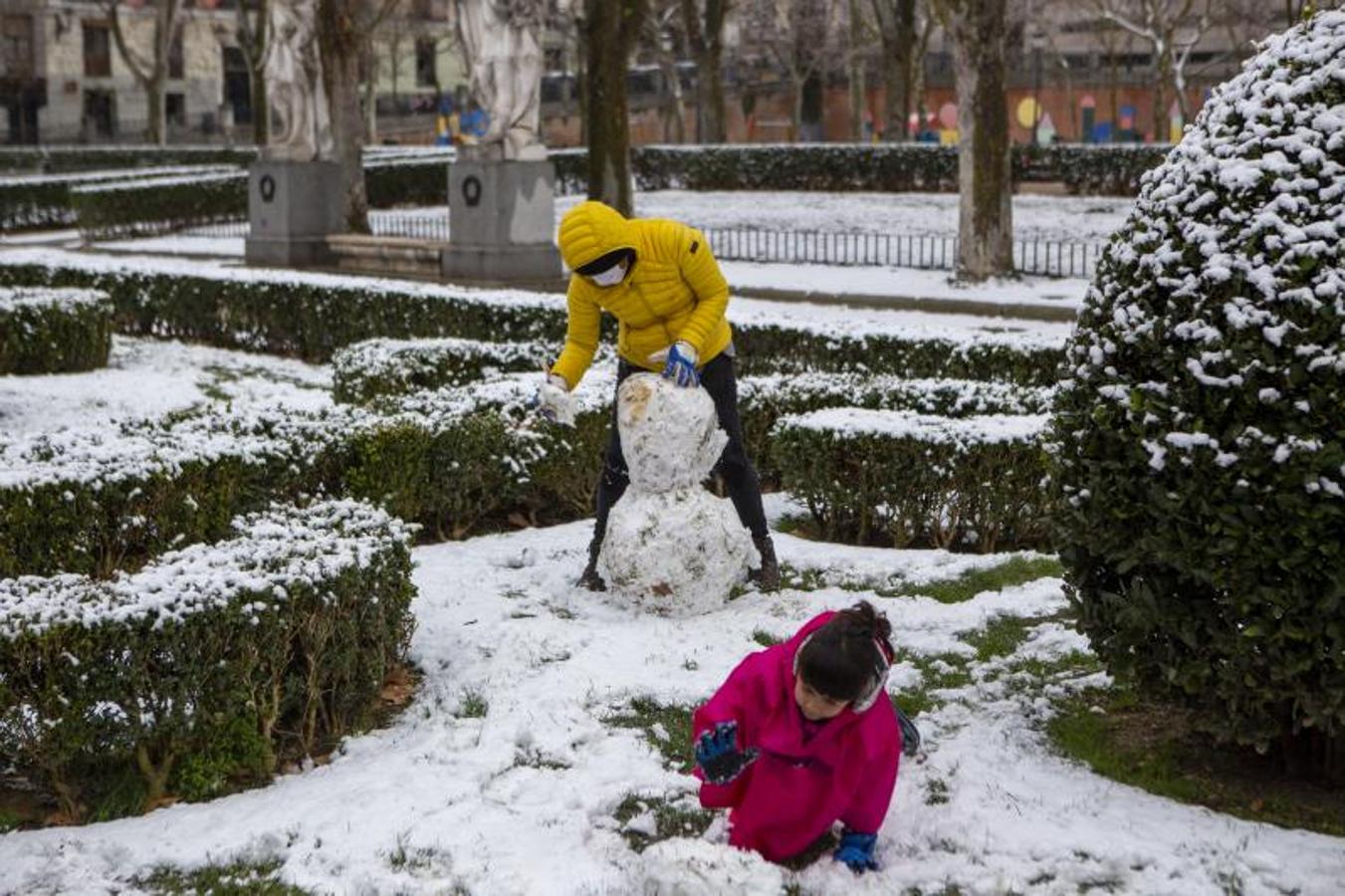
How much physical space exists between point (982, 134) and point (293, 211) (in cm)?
920

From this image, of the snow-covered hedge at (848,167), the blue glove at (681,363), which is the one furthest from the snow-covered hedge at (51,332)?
the snow-covered hedge at (848,167)

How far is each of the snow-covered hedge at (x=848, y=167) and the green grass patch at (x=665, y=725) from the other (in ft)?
84.1

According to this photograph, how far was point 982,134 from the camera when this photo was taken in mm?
18375

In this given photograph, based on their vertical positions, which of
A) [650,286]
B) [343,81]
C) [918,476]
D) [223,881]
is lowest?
[223,881]

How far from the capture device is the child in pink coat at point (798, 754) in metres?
4.49

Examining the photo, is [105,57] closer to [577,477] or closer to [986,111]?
[986,111]

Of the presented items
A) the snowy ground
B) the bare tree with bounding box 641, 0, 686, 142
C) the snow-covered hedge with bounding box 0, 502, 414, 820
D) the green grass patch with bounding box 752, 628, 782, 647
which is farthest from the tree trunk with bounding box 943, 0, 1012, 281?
the bare tree with bounding box 641, 0, 686, 142

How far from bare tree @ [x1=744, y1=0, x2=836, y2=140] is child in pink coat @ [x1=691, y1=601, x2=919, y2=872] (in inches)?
1716

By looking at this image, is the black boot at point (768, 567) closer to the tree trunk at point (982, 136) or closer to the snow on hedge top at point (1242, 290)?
the snow on hedge top at point (1242, 290)

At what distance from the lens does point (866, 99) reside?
5897cm

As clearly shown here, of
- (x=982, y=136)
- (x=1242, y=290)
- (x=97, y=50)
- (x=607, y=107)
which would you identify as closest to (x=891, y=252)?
(x=607, y=107)

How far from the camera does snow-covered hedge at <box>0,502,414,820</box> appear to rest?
5035 millimetres

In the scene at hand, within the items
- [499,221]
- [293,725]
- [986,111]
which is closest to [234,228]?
[499,221]

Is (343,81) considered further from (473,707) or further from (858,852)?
(858,852)
